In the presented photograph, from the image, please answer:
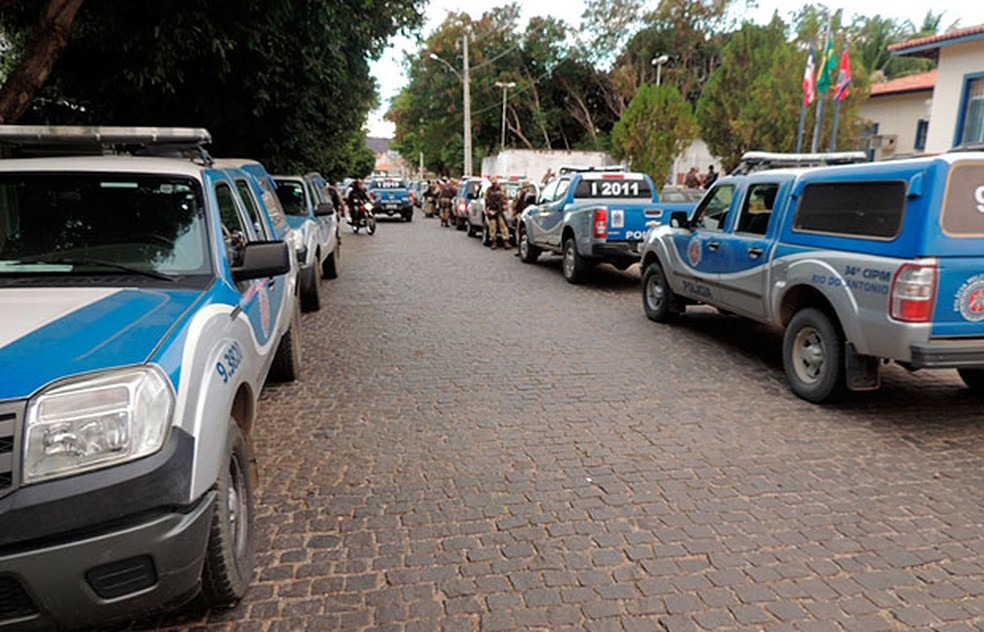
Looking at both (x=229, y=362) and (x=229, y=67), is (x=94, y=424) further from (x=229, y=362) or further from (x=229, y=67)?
(x=229, y=67)

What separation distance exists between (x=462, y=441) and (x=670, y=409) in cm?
179

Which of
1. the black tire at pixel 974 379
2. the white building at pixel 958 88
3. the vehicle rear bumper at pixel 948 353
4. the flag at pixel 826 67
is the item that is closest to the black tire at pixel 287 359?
the vehicle rear bumper at pixel 948 353

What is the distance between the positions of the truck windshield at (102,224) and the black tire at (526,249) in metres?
11.1

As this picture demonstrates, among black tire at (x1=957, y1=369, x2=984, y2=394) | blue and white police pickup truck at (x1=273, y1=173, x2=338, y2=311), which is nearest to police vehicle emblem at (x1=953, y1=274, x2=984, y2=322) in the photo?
black tire at (x1=957, y1=369, x2=984, y2=394)

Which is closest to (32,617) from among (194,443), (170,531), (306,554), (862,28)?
(170,531)

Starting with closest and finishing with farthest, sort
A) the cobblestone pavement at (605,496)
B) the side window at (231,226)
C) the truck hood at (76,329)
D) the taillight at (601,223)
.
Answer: the truck hood at (76,329) → the cobblestone pavement at (605,496) → the side window at (231,226) → the taillight at (601,223)

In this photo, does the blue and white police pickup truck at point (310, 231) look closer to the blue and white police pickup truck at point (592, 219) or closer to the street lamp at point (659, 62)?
the blue and white police pickup truck at point (592, 219)

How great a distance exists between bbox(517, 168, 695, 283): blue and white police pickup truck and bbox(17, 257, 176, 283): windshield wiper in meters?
8.17

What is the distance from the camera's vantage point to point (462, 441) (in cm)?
478

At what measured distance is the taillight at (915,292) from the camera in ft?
14.9

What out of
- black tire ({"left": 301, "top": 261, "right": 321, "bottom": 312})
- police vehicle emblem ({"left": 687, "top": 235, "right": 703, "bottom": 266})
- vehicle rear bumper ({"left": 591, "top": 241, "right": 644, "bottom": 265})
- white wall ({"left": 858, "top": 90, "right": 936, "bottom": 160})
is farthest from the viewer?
white wall ({"left": 858, "top": 90, "right": 936, "bottom": 160})

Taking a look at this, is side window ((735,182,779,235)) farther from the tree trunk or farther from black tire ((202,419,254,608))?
the tree trunk

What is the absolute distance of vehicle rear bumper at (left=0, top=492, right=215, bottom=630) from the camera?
2.02 metres

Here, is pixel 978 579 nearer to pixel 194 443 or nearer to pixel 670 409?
pixel 670 409
